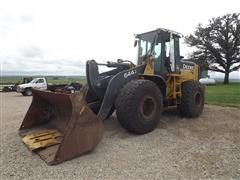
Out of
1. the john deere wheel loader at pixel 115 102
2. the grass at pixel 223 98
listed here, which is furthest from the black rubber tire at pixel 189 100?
the grass at pixel 223 98

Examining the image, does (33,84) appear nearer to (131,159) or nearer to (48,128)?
(48,128)

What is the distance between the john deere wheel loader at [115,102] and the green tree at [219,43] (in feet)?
94.1

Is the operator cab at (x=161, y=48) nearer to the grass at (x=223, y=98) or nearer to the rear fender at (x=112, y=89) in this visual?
the rear fender at (x=112, y=89)

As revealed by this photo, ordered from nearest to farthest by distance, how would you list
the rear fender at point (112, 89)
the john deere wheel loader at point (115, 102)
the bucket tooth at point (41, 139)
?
the john deere wheel loader at point (115, 102)
the bucket tooth at point (41, 139)
the rear fender at point (112, 89)

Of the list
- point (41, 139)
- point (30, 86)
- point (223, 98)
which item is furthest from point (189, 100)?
point (30, 86)

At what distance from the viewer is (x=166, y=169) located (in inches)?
130

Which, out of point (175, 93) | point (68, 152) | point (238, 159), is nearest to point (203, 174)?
point (238, 159)

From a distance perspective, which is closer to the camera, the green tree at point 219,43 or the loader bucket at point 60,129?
the loader bucket at point 60,129

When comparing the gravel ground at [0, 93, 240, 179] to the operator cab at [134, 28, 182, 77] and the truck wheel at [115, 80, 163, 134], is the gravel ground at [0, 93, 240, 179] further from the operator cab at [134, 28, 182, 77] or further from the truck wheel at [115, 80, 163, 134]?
the operator cab at [134, 28, 182, 77]

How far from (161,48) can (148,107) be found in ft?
5.69

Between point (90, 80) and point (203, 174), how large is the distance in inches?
109

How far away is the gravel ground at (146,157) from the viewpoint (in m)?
3.17

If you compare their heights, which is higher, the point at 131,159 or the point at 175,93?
the point at 175,93

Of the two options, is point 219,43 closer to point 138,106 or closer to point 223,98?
point 223,98
